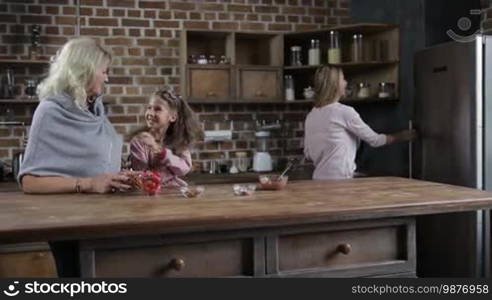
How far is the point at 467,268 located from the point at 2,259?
2.67 m

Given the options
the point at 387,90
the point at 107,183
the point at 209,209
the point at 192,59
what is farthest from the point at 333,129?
the point at 209,209

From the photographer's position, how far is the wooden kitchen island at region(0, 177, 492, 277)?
1.68 meters

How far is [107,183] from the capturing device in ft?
7.27

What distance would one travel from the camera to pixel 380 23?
438cm

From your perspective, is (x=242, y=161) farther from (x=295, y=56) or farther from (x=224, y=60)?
(x=295, y=56)

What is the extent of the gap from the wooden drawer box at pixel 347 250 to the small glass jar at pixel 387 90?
2.39 metres

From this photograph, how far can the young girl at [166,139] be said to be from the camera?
8.94 ft

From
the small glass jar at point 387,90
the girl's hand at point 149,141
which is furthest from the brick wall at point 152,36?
the girl's hand at point 149,141

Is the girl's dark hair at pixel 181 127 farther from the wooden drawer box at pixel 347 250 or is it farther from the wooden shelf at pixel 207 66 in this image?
the wooden shelf at pixel 207 66

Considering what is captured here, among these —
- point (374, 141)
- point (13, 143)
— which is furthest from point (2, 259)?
point (374, 141)

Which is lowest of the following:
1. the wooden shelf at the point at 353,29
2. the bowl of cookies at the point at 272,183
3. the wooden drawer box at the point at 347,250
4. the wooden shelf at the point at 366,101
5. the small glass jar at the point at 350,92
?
the wooden drawer box at the point at 347,250

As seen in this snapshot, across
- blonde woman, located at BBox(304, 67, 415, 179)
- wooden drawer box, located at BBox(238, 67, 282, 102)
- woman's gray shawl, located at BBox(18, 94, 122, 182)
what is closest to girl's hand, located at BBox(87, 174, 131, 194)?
woman's gray shawl, located at BBox(18, 94, 122, 182)

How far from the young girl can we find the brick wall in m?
1.50

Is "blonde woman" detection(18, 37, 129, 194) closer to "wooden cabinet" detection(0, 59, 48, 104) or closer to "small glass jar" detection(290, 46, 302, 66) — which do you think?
"wooden cabinet" detection(0, 59, 48, 104)
